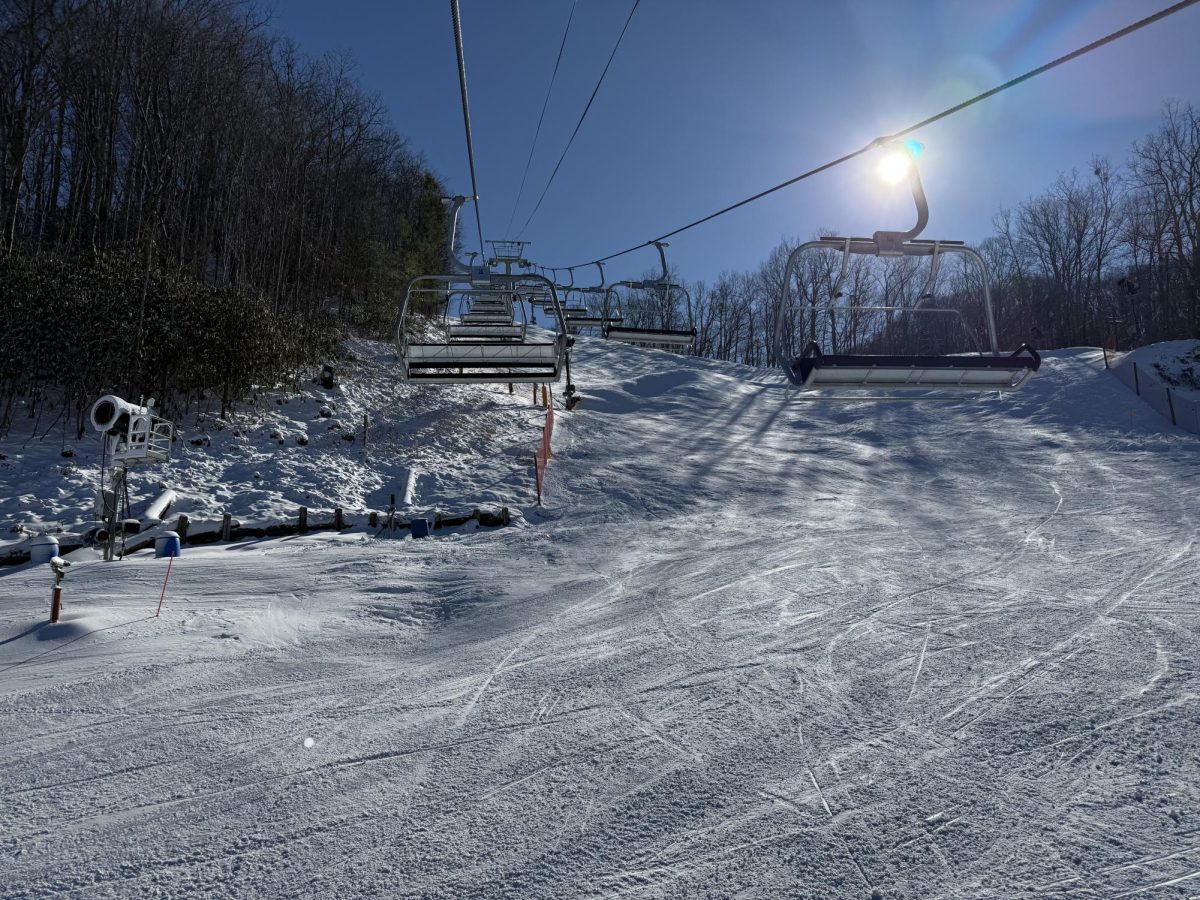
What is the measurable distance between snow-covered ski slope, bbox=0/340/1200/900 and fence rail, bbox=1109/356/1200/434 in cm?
1270

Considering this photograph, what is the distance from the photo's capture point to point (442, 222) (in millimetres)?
33219

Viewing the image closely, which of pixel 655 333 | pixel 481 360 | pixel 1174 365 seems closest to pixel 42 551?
pixel 481 360

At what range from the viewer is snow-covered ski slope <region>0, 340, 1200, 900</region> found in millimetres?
2818

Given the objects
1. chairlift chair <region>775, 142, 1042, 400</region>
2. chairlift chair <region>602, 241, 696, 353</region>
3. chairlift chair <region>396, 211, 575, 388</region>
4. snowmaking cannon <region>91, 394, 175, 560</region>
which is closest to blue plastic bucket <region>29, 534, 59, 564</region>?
snowmaking cannon <region>91, 394, 175, 560</region>

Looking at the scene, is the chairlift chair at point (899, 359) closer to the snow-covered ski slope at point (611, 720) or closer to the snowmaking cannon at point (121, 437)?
the snow-covered ski slope at point (611, 720)

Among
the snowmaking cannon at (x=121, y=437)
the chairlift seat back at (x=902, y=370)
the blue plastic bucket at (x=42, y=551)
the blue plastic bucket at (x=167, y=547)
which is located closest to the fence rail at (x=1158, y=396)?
the chairlift seat back at (x=902, y=370)

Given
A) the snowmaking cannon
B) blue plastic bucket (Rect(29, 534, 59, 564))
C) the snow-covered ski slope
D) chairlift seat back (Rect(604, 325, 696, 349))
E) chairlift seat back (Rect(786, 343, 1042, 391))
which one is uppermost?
chairlift seat back (Rect(604, 325, 696, 349))

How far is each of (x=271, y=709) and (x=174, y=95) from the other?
1581 cm

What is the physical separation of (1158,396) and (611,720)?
23.7 metres

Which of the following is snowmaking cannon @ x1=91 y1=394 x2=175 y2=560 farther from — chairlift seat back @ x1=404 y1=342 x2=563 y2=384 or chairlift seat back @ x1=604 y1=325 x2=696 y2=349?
chairlift seat back @ x1=604 y1=325 x2=696 y2=349

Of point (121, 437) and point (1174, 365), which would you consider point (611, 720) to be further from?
point (1174, 365)

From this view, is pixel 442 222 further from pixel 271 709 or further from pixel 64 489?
pixel 271 709

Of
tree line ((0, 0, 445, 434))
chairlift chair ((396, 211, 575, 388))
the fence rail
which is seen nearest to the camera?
chairlift chair ((396, 211, 575, 388))

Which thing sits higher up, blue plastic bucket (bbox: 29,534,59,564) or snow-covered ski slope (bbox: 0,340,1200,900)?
blue plastic bucket (bbox: 29,534,59,564)
